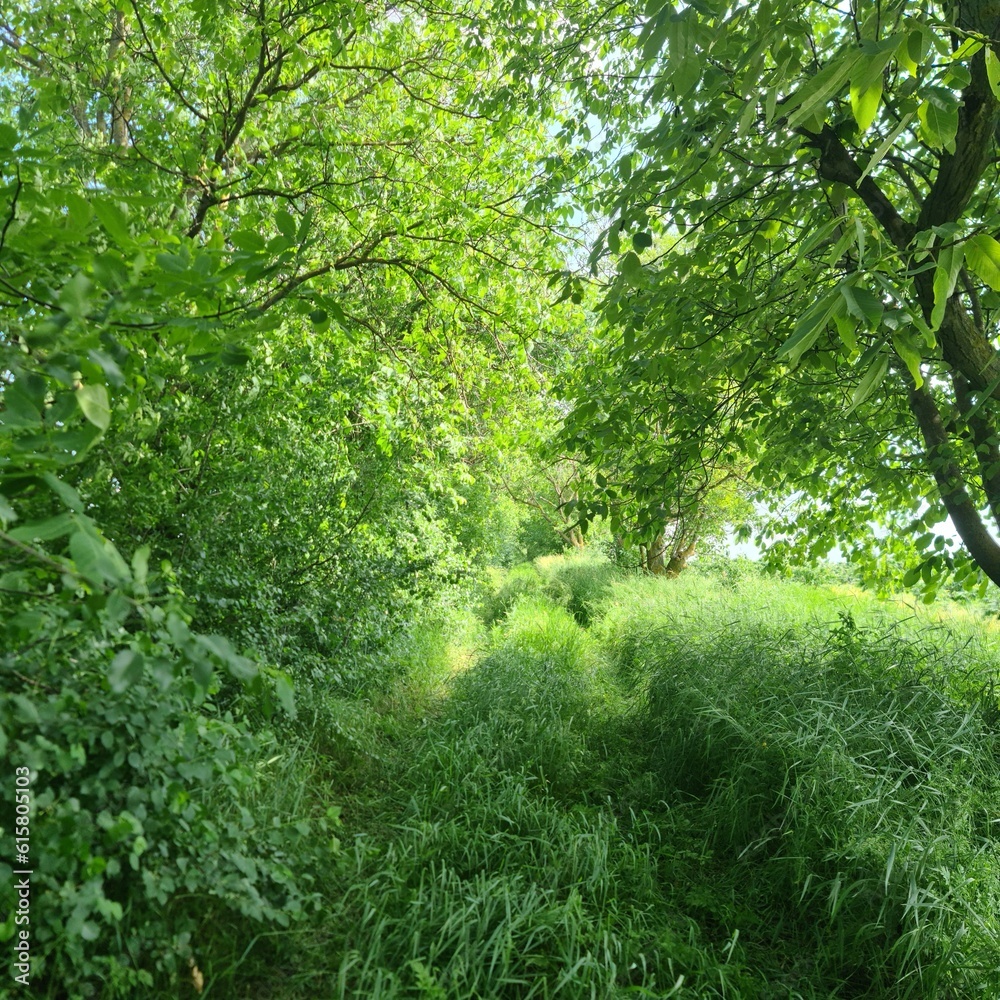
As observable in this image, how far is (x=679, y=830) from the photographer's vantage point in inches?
158

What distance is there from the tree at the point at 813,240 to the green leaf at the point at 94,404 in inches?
57.7

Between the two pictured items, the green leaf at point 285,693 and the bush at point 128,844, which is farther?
the bush at point 128,844

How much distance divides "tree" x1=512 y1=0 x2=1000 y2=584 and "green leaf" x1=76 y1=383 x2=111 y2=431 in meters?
1.47

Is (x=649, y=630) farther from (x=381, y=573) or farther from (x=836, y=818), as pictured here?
(x=836, y=818)

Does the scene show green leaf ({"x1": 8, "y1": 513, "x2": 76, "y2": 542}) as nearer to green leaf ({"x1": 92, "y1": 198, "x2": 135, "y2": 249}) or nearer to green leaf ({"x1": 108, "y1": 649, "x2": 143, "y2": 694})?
green leaf ({"x1": 108, "y1": 649, "x2": 143, "y2": 694})

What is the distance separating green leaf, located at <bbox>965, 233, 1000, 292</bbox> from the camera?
141cm

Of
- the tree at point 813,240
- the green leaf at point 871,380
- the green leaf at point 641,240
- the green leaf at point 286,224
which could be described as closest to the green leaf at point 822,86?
the tree at point 813,240

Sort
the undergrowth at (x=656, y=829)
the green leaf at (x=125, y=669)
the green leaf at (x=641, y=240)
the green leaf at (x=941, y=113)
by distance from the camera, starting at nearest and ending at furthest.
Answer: the green leaf at (x=125, y=669)
the green leaf at (x=941, y=113)
the green leaf at (x=641, y=240)
the undergrowth at (x=656, y=829)

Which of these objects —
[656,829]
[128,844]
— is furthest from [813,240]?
[656,829]

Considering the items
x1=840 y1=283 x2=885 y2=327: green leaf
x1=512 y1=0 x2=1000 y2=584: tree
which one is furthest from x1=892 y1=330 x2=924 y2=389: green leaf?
x1=840 y1=283 x2=885 y2=327: green leaf

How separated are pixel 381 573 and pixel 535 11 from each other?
493 centimetres

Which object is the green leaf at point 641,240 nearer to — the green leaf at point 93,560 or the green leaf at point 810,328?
the green leaf at point 810,328

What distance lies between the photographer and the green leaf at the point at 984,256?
141 centimetres

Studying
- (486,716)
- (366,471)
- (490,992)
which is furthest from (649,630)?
(490,992)
